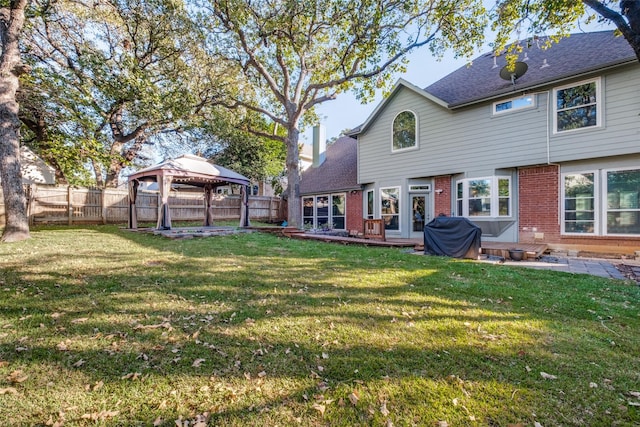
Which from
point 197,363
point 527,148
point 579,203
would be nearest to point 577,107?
point 527,148

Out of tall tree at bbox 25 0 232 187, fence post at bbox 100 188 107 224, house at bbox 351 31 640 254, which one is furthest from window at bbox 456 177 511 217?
fence post at bbox 100 188 107 224

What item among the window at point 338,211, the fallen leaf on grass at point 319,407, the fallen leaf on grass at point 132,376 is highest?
the window at point 338,211

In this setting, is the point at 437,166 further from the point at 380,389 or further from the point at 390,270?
the point at 380,389

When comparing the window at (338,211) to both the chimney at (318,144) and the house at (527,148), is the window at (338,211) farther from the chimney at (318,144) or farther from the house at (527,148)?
the chimney at (318,144)

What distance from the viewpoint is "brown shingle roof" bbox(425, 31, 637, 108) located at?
8344 millimetres

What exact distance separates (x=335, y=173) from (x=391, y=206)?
4.80 metres

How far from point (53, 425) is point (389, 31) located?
1394 centimetres

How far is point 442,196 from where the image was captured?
38.2 ft

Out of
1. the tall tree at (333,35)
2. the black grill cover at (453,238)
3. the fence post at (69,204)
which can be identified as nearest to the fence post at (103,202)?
the fence post at (69,204)

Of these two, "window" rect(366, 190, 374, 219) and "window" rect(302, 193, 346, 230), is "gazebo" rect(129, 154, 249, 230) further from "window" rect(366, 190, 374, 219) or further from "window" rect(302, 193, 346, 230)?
"window" rect(366, 190, 374, 219)

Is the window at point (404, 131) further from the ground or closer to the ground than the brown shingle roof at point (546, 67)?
closer to the ground

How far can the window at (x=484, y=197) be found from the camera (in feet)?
32.9

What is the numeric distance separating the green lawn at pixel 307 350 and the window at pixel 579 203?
466 centimetres

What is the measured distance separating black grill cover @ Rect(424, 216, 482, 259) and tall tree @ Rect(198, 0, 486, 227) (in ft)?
23.1
